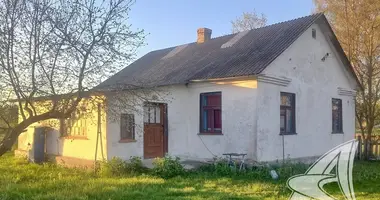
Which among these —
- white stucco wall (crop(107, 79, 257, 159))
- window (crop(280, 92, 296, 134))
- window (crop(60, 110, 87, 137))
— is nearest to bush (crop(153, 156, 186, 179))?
white stucco wall (crop(107, 79, 257, 159))

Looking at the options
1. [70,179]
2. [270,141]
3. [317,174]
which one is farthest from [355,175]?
[70,179]

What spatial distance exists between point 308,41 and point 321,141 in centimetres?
408

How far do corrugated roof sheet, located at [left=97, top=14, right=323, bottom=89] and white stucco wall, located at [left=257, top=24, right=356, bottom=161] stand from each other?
466 millimetres

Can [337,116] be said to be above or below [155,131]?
above

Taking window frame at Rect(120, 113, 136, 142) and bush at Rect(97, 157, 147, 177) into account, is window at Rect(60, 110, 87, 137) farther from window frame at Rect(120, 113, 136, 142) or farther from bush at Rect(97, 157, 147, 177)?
bush at Rect(97, 157, 147, 177)

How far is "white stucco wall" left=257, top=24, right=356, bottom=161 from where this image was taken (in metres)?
12.7

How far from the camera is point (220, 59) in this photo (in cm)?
1492

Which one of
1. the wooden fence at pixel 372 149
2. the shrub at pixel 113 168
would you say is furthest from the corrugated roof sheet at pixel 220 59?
the wooden fence at pixel 372 149

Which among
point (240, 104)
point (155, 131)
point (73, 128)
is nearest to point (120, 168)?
point (155, 131)

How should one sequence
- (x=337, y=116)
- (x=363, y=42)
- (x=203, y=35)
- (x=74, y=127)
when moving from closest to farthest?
(x=74, y=127)
(x=337, y=116)
(x=363, y=42)
(x=203, y=35)

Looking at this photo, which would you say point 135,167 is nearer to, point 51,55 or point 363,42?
point 51,55

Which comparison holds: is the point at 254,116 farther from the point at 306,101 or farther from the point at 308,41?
the point at 308,41

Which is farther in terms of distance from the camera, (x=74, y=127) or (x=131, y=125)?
(x=74, y=127)

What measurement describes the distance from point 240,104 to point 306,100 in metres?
3.36
